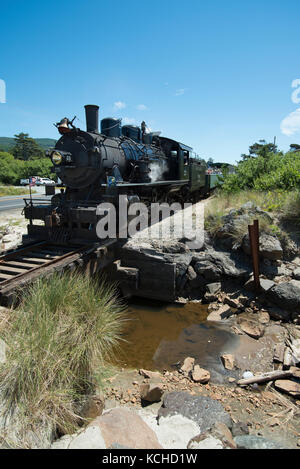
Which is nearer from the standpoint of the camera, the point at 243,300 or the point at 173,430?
the point at 173,430

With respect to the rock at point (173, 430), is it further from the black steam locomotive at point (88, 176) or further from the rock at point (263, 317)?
the black steam locomotive at point (88, 176)

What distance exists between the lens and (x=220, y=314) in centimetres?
590

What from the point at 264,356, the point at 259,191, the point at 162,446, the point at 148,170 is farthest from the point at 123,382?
the point at 259,191

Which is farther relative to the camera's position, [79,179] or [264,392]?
[79,179]

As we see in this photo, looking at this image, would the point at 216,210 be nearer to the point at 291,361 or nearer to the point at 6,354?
the point at 291,361

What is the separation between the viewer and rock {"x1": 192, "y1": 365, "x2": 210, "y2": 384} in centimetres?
396

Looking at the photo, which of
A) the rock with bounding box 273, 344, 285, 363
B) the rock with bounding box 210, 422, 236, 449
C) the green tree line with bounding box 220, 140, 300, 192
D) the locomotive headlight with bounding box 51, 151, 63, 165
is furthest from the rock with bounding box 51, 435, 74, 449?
the green tree line with bounding box 220, 140, 300, 192

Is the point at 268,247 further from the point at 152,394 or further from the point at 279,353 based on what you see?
the point at 152,394

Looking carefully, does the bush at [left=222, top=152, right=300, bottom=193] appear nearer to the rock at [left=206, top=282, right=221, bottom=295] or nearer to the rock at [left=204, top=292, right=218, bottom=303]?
the rock at [left=206, top=282, right=221, bottom=295]

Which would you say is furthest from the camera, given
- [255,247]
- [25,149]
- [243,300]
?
[25,149]

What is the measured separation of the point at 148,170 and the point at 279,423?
6580 millimetres

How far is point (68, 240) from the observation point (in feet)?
20.4

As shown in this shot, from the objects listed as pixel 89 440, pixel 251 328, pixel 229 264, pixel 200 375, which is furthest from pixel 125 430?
pixel 229 264

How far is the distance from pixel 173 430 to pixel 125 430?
1.77 ft
